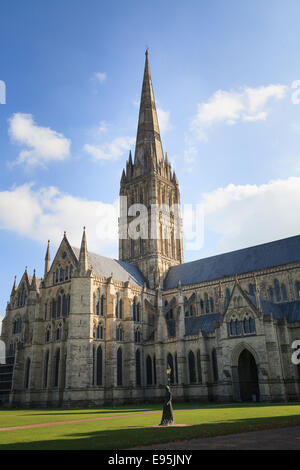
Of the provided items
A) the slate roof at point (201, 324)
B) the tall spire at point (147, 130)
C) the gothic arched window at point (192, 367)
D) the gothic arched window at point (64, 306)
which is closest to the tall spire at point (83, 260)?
the gothic arched window at point (64, 306)

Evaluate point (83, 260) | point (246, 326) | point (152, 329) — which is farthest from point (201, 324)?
point (83, 260)

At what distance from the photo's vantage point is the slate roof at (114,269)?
2201 inches

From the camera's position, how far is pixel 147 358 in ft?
177

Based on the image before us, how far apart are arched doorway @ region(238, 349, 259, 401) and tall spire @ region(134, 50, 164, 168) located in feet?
137

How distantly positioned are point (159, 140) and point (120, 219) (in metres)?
17.9

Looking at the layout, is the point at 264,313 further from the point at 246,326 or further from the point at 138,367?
the point at 138,367

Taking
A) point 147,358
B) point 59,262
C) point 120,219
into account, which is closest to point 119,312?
point 147,358

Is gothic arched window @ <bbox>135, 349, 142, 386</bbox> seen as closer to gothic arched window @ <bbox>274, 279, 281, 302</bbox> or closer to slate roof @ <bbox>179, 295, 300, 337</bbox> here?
slate roof @ <bbox>179, 295, 300, 337</bbox>

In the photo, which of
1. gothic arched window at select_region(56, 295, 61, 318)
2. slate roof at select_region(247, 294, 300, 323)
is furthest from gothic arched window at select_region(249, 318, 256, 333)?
gothic arched window at select_region(56, 295, 61, 318)

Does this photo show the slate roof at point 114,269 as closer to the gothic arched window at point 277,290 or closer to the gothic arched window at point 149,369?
the gothic arched window at point 149,369

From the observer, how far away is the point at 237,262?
5781cm

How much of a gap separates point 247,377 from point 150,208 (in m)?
35.4
